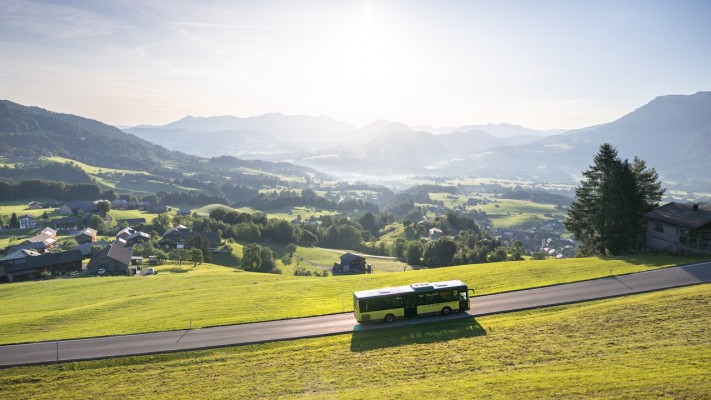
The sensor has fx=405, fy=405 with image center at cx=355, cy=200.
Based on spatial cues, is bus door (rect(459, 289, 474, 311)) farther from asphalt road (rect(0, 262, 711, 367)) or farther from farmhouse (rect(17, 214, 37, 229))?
farmhouse (rect(17, 214, 37, 229))

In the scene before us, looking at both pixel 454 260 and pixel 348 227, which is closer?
pixel 454 260

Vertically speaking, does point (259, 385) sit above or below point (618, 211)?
below

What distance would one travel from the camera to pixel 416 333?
32125mm

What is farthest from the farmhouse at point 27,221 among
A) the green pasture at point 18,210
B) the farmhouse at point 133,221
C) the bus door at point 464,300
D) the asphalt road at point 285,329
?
the bus door at point 464,300

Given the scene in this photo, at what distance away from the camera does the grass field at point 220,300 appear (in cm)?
3900

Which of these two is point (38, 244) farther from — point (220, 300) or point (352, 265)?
point (220, 300)

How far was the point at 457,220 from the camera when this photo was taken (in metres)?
187

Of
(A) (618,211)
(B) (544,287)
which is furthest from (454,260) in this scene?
(B) (544,287)

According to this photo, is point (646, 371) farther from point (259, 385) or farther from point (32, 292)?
point (32, 292)

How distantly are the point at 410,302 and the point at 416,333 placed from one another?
11.0 ft

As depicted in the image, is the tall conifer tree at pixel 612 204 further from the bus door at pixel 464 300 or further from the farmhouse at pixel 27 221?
the farmhouse at pixel 27 221

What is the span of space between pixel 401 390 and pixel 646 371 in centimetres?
1301

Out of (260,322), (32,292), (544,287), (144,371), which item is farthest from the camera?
(32,292)

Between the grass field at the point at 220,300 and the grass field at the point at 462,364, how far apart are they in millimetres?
7606
